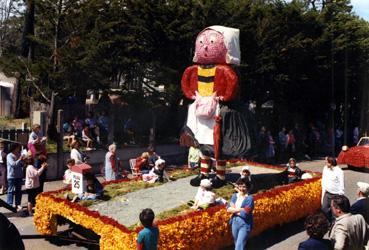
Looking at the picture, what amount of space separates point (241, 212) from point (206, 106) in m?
3.72

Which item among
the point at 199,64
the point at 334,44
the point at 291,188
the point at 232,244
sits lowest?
the point at 232,244

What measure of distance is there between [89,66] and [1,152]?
540cm

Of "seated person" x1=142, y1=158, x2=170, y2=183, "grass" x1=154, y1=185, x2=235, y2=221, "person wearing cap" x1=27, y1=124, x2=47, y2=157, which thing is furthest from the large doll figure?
"person wearing cap" x1=27, y1=124, x2=47, y2=157

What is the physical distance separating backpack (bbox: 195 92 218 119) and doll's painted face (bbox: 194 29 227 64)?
31.6 inches

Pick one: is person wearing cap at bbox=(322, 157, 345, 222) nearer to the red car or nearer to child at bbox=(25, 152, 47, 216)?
child at bbox=(25, 152, 47, 216)

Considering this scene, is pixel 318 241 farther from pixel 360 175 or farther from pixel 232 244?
pixel 360 175

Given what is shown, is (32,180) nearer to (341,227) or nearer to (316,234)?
(341,227)

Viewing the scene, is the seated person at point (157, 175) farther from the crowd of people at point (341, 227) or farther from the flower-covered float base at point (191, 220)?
the crowd of people at point (341, 227)

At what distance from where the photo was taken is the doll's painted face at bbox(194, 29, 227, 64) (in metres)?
10.9

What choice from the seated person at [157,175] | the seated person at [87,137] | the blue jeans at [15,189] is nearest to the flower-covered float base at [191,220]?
the blue jeans at [15,189]

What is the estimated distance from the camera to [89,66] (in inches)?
669

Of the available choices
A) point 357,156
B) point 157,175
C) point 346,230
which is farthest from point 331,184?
point 357,156

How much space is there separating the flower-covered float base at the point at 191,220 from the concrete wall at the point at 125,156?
5.69 metres

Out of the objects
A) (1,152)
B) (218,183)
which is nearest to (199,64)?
(218,183)
